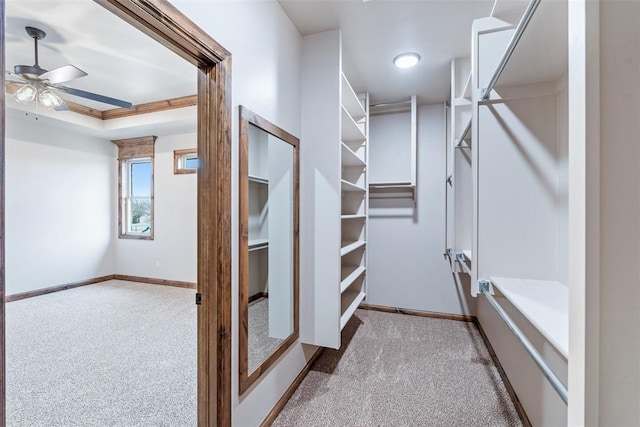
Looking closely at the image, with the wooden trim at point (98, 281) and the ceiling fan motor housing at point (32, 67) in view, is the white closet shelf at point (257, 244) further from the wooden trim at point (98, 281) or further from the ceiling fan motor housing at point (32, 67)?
the wooden trim at point (98, 281)

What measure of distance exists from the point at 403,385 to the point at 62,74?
155 inches

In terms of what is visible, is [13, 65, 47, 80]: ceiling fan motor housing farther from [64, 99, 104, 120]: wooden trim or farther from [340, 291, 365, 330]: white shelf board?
[340, 291, 365, 330]: white shelf board

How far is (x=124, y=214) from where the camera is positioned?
521 centimetres

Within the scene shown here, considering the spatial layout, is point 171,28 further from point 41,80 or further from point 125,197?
point 125,197

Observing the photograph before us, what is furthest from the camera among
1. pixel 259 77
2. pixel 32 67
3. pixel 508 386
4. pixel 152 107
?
pixel 152 107

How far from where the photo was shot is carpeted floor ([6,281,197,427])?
1.82 m

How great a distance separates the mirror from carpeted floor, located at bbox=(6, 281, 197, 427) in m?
0.75

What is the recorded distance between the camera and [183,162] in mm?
4734

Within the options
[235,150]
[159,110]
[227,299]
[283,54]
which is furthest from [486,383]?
[159,110]

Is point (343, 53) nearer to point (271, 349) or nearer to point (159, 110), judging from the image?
point (271, 349)

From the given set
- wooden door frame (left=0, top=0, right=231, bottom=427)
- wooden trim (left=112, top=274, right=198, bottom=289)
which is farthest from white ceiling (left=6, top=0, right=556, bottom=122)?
wooden trim (left=112, top=274, right=198, bottom=289)

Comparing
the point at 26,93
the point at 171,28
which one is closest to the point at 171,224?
the point at 26,93

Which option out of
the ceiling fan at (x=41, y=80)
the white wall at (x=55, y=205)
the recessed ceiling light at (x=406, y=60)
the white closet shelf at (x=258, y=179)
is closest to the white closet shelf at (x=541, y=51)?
the recessed ceiling light at (x=406, y=60)

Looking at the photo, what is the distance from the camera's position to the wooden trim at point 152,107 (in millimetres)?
3896
